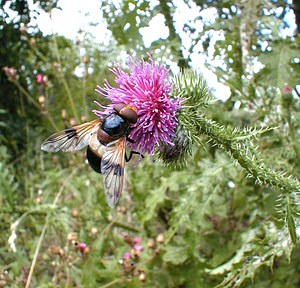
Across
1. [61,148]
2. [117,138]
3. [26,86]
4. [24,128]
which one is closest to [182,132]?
[117,138]

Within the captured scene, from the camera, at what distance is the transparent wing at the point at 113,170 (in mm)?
1627

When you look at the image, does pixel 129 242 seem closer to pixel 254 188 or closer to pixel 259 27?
pixel 254 188

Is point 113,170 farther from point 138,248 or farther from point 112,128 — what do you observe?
point 138,248

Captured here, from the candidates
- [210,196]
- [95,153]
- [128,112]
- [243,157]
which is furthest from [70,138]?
[210,196]

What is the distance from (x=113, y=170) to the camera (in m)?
1.69

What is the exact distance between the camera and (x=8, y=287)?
2871 mm

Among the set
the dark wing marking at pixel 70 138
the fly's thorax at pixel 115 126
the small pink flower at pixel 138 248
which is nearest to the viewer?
the fly's thorax at pixel 115 126

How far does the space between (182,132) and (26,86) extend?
5.43 m

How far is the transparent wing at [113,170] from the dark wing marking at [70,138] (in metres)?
0.23

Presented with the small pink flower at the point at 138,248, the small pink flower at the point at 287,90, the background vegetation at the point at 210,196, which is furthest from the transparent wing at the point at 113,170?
the small pink flower at the point at 138,248

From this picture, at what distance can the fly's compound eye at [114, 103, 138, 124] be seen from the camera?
1.78 meters

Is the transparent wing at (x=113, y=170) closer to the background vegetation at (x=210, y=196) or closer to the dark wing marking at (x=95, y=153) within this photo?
the dark wing marking at (x=95, y=153)

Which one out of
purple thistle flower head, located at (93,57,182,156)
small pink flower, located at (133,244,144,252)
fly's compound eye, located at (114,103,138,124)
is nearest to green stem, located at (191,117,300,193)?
purple thistle flower head, located at (93,57,182,156)

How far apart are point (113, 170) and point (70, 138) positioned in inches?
14.4
